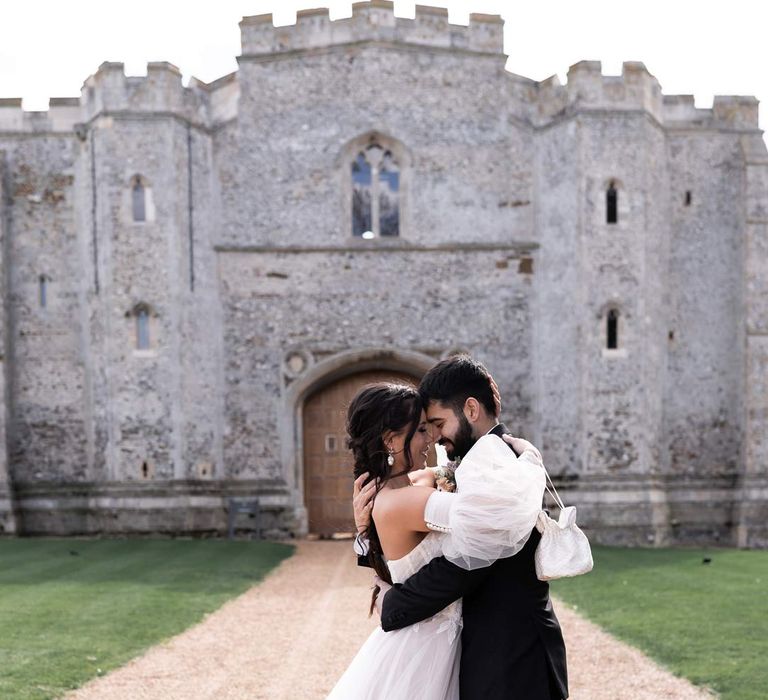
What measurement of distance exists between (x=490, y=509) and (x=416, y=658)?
65cm

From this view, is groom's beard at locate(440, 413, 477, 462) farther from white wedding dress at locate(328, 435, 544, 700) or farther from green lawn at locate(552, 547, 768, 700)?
green lawn at locate(552, 547, 768, 700)

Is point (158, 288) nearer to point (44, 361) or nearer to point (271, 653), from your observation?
point (44, 361)

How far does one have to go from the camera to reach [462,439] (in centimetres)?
310

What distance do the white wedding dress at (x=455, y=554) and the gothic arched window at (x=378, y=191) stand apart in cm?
1338

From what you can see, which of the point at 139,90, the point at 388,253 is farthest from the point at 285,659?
the point at 139,90

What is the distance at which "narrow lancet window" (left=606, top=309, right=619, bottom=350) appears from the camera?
604 inches

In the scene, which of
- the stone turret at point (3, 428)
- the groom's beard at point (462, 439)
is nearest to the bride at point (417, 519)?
the groom's beard at point (462, 439)

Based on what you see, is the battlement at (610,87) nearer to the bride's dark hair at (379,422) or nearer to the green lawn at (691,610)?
the green lawn at (691,610)

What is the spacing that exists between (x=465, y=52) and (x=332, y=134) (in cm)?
289

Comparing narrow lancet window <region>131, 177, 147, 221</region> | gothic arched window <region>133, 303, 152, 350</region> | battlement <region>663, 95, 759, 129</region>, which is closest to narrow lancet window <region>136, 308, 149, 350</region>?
gothic arched window <region>133, 303, 152, 350</region>

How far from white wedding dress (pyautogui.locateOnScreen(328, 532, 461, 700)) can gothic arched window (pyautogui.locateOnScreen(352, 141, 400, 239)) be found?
13466 millimetres

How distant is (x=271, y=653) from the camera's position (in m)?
7.21

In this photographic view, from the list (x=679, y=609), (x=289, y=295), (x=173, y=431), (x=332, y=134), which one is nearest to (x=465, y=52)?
(x=332, y=134)

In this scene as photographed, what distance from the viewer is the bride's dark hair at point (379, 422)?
2.96m
